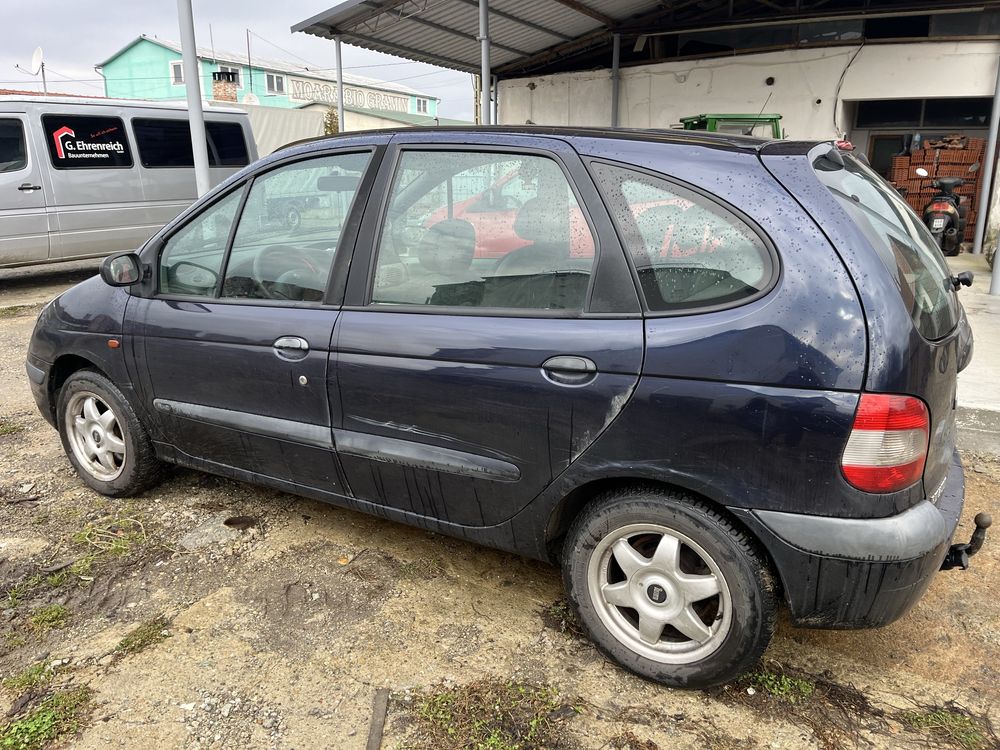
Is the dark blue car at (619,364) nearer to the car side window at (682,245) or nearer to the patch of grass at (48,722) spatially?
the car side window at (682,245)

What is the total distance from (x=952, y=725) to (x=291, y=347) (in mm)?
2531

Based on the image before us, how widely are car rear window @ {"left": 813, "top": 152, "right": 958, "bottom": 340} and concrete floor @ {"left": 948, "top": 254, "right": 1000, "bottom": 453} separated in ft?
7.58

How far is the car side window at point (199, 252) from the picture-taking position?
10.3 feet

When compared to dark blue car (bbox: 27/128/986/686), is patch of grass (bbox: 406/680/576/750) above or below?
below

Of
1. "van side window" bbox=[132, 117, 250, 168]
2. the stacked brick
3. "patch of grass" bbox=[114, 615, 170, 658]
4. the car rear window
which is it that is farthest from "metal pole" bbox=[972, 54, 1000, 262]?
"patch of grass" bbox=[114, 615, 170, 658]

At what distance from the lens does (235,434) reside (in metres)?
3.08

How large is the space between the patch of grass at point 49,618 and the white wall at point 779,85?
11.5 meters

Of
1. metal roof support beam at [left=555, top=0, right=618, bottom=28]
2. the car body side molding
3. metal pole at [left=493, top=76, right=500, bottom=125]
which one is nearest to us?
the car body side molding

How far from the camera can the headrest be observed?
101 inches

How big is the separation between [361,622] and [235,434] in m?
0.99

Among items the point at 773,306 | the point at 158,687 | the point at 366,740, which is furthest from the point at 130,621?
the point at 773,306

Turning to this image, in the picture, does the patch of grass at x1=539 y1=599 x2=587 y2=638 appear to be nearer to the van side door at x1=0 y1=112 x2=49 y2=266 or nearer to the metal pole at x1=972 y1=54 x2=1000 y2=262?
the van side door at x1=0 y1=112 x2=49 y2=266

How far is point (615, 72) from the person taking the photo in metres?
14.6

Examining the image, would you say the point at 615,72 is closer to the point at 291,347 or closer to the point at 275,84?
the point at 291,347
